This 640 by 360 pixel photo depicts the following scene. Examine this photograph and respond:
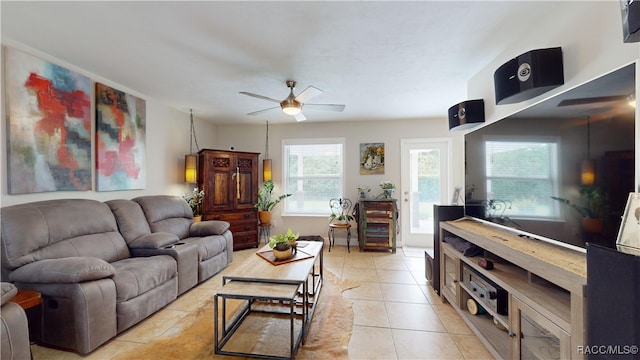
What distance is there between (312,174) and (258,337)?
3.37 meters

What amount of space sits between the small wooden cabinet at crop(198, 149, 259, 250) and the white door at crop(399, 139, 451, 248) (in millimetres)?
2775

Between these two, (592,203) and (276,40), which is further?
(276,40)

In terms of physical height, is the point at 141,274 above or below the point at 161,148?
below

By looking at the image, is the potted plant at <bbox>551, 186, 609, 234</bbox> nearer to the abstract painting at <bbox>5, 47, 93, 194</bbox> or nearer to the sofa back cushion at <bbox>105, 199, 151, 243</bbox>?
the sofa back cushion at <bbox>105, 199, 151, 243</bbox>

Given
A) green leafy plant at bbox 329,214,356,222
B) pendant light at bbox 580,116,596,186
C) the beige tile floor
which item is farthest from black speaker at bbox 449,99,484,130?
green leafy plant at bbox 329,214,356,222

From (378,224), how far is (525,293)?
298cm

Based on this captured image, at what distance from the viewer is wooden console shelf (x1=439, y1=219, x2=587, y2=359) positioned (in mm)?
1109

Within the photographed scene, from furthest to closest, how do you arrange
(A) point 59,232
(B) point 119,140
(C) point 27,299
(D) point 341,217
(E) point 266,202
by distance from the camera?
(E) point 266,202 < (D) point 341,217 < (B) point 119,140 < (A) point 59,232 < (C) point 27,299

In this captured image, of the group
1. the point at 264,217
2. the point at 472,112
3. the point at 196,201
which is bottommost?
the point at 264,217

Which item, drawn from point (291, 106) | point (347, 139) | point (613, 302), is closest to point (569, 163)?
point (613, 302)

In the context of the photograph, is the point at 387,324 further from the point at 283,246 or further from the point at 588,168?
the point at 588,168

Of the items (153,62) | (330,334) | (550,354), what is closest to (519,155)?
(550,354)

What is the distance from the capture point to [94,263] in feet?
6.03

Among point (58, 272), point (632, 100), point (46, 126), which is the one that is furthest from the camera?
point (46, 126)
